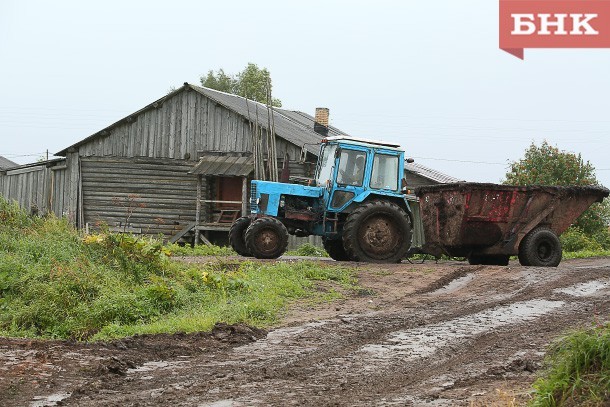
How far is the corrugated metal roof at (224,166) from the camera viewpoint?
27.9 meters

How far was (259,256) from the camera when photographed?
61.9 feet

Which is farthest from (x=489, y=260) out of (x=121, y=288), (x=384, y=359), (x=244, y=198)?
(x=384, y=359)

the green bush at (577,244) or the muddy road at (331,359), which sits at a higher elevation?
the green bush at (577,244)

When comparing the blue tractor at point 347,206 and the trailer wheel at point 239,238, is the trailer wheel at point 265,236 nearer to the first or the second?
the blue tractor at point 347,206

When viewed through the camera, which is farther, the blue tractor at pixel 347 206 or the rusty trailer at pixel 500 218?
the blue tractor at pixel 347 206

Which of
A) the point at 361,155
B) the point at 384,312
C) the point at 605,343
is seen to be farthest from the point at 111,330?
the point at 361,155

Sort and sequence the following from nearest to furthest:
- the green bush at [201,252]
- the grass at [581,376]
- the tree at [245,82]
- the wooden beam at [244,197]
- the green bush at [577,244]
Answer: the grass at [581,376] → the green bush at [201,252] → the wooden beam at [244,197] → the green bush at [577,244] → the tree at [245,82]

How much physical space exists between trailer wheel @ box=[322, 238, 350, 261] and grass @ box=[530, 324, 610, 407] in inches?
556

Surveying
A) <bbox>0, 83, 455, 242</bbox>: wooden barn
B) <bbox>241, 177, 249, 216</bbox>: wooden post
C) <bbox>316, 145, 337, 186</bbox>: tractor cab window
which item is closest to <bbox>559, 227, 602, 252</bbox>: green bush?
<bbox>0, 83, 455, 242</bbox>: wooden barn

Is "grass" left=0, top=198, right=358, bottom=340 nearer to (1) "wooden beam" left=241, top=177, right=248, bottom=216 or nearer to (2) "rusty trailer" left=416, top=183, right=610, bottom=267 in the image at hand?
(2) "rusty trailer" left=416, top=183, right=610, bottom=267

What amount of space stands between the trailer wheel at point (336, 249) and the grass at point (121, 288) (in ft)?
14.5

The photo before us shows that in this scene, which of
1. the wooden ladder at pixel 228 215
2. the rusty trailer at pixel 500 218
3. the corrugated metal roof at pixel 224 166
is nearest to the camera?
the rusty trailer at pixel 500 218

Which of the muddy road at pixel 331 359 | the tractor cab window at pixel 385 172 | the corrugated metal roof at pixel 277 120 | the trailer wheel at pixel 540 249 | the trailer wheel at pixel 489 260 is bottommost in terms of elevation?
the muddy road at pixel 331 359

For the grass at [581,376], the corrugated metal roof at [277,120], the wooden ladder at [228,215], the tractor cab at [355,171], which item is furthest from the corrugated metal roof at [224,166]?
the grass at [581,376]
